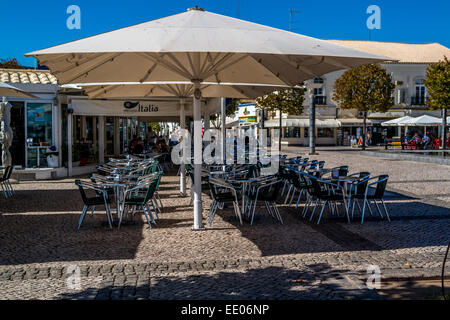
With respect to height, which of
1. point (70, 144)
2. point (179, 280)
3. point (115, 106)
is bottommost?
point (179, 280)

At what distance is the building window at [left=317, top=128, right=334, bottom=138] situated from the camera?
160 feet

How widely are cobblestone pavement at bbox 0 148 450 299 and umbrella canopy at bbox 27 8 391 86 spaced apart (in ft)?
8.07

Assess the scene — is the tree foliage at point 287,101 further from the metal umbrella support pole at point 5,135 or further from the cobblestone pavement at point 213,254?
the cobblestone pavement at point 213,254

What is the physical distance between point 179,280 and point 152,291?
1.39ft

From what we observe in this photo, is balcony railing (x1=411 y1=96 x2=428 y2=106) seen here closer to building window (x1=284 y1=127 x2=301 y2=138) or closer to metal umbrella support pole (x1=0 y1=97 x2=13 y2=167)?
building window (x1=284 y1=127 x2=301 y2=138)

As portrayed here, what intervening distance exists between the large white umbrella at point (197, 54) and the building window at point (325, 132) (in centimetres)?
4057

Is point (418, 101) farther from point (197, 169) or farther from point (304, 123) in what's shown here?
point (197, 169)

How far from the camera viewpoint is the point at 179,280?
497 centimetres

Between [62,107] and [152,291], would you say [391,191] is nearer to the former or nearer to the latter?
[152,291]

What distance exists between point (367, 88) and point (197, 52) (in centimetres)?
3110

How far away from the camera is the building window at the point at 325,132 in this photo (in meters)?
48.9

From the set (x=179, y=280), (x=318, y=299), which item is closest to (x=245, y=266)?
(x=179, y=280)

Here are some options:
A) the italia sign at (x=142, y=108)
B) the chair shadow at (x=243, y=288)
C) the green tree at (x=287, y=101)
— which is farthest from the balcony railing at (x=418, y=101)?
the chair shadow at (x=243, y=288)

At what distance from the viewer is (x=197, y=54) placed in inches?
284
